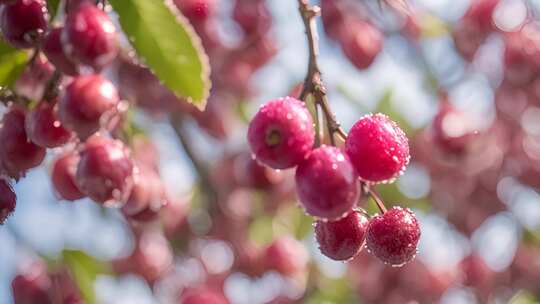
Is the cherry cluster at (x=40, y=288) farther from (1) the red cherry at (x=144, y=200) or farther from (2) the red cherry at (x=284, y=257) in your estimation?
(2) the red cherry at (x=284, y=257)

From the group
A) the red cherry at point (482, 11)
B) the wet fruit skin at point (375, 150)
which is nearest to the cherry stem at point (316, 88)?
the wet fruit skin at point (375, 150)

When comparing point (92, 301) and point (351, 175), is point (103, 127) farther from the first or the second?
point (92, 301)

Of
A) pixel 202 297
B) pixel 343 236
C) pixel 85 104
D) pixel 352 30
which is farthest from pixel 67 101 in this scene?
pixel 352 30

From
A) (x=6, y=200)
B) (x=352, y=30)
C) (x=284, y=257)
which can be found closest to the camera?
(x=6, y=200)

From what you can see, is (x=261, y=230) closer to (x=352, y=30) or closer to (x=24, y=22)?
(x=352, y=30)

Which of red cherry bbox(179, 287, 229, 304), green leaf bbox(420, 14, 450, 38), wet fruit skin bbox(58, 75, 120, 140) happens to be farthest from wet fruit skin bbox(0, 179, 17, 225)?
green leaf bbox(420, 14, 450, 38)

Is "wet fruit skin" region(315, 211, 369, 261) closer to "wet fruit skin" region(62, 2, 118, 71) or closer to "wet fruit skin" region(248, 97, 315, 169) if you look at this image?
"wet fruit skin" region(248, 97, 315, 169)

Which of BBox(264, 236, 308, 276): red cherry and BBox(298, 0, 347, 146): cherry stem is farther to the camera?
BBox(264, 236, 308, 276): red cherry
